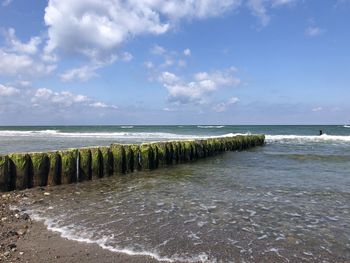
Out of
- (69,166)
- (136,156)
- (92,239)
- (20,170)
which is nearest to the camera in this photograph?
(92,239)

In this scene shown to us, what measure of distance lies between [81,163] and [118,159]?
6.23 ft

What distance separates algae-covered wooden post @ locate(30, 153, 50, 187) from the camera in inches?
456

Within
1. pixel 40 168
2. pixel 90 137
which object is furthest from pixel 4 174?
pixel 90 137

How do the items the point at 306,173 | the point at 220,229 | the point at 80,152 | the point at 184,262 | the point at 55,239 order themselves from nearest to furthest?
the point at 184,262 → the point at 55,239 → the point at 220,229 → the point at 80,152 → the point at 306,173

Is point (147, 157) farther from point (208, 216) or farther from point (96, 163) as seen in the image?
point (208, 216)

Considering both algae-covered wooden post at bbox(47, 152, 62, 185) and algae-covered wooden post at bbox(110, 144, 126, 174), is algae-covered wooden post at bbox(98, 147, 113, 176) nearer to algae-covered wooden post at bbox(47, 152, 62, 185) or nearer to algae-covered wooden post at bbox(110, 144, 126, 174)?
algae-covered wooden post at bbox(110, 144, 126, 174)

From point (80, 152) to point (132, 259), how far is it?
315 inches

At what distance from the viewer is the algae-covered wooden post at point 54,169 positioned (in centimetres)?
1201

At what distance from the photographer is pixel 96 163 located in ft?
44.3

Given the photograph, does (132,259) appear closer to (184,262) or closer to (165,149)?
(184,262)

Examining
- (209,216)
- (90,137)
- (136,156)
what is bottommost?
(209,216)

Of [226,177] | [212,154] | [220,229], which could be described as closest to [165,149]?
[226,177]

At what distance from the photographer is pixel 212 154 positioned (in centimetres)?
2361

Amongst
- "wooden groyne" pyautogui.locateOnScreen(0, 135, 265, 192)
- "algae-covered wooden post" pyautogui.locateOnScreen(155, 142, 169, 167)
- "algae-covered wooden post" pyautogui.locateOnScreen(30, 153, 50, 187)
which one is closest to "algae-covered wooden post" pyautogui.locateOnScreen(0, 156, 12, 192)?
"wooden groyne" pyautogui.locateOnScreen(0, 135, 265, 192)
